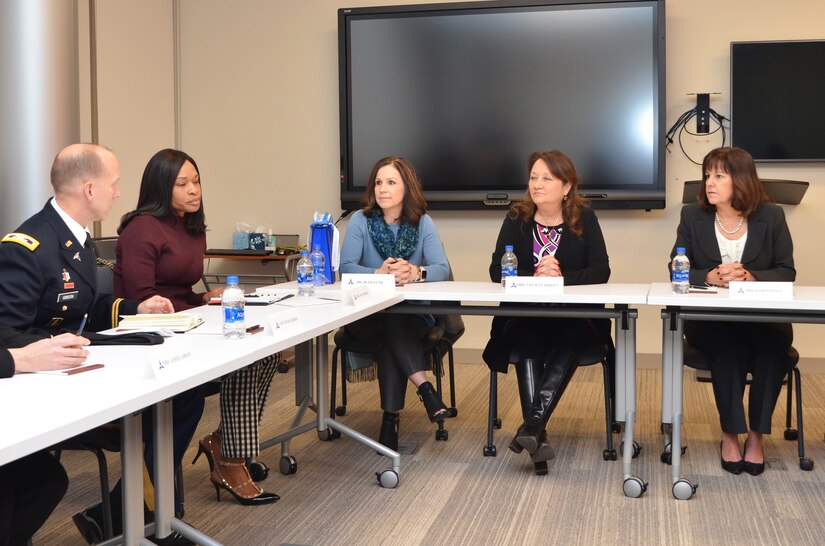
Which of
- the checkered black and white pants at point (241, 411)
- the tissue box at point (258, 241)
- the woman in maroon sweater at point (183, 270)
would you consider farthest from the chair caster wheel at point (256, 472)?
the tissue box at point (258, 241)

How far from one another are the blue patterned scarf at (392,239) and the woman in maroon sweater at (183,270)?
2.73 feet

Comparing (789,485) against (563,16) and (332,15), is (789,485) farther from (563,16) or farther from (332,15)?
(332,15)

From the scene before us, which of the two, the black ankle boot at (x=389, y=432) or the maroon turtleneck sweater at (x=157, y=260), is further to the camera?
the black ankle boot at (x=389, y=432)

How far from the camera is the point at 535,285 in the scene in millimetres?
3465

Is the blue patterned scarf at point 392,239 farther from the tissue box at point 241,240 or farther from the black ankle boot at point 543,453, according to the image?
the tissue box at point 241,240

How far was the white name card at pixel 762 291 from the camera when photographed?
10.3ft

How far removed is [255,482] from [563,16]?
138 inches

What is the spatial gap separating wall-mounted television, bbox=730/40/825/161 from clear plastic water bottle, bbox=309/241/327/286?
9.28 feet

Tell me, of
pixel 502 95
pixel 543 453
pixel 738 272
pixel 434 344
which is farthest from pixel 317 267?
pixel 502 95

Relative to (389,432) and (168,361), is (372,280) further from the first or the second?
(168,361)

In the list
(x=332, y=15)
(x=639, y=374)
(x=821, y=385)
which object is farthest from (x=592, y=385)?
(x=332, y=15)

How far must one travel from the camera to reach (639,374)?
18.4ft

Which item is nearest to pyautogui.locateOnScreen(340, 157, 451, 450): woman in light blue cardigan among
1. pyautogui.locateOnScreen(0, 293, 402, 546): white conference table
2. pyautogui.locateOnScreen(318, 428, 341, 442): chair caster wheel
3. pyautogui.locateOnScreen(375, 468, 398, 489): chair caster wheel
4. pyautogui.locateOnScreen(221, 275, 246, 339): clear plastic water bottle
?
pyautogui.locateOnScreen(318, 428, 341, 442): chair caster wheel

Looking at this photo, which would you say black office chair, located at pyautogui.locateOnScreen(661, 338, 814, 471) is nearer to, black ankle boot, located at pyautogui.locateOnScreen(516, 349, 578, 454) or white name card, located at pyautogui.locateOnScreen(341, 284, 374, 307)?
black ankle boot, located at pyautogui.locateOnScreen(516, 349, 578, 454)
